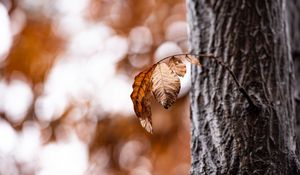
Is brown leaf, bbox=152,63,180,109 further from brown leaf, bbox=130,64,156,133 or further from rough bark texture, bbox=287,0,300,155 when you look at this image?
rough bark texture, bbox=287,0,300,155

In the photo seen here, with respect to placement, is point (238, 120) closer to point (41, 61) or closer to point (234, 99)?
point (234, 99)

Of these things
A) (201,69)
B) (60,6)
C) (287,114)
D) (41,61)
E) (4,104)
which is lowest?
(287,114)

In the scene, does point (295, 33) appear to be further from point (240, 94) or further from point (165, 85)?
point (165, 85)

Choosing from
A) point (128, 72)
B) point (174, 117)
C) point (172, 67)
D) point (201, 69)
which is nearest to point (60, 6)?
point (128, 72)

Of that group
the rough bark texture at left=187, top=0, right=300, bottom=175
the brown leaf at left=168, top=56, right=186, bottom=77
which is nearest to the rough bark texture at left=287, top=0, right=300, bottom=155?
the rough bark texture at left=187, top=0, right=300, bottom=175

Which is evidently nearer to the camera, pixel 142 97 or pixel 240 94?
pixel 142 97

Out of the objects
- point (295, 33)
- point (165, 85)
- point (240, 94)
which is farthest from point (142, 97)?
point (295, 33)

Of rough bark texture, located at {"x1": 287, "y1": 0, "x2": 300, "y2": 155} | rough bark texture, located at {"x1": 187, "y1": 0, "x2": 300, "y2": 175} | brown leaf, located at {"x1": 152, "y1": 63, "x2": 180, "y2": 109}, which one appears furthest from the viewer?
rough bark texture, located at {"x1": 287, "y1": 0, "x2": 300, "y2": 155}
